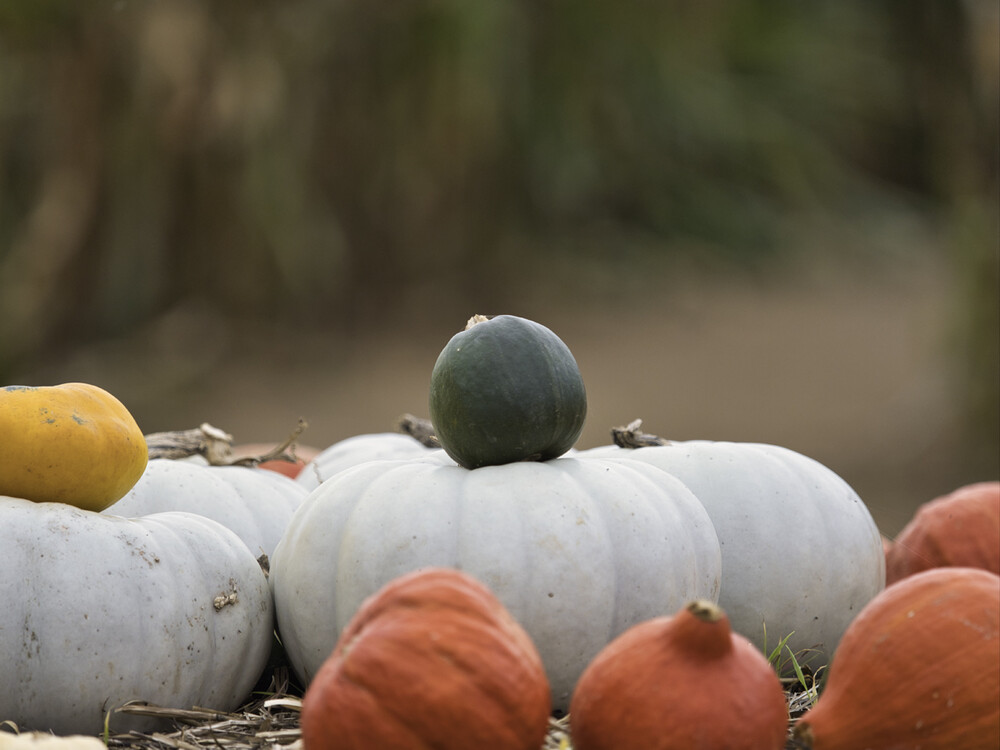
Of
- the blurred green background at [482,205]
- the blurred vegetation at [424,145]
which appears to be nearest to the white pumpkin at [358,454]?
the blurred green background at [482,205]

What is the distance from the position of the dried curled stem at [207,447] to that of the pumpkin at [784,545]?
792 millimetres

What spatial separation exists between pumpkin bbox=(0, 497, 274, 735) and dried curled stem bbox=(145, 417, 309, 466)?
75cm

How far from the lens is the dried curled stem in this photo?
249 centimetres

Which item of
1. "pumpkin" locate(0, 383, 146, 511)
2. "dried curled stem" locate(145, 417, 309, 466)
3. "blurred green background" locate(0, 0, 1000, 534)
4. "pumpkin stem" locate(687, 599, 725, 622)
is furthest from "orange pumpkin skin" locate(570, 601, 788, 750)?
"blurred green background" locate(0, 0, 1000, 534)

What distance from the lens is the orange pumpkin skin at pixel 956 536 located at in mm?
2273

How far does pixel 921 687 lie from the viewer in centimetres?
130

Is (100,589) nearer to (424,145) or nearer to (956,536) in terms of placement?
(956,536)

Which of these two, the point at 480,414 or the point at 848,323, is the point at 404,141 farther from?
the point at 480,414

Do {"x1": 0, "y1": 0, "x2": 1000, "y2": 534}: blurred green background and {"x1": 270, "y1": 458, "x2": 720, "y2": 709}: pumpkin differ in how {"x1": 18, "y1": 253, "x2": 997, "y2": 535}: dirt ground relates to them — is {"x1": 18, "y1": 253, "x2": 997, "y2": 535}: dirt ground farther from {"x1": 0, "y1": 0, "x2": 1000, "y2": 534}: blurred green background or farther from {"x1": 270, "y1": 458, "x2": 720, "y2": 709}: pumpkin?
{"x1": 270, "y1": 458, "x2": 720, "y2": 709}: pumpkin

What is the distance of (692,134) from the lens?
10.6m

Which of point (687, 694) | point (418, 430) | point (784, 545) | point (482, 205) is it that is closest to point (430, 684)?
point (687, 694)

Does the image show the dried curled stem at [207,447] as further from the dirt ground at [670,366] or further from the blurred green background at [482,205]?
the blurred green background at [482,205]

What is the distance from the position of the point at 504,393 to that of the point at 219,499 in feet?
2.47

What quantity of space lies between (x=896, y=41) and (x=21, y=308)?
860 centimetres
